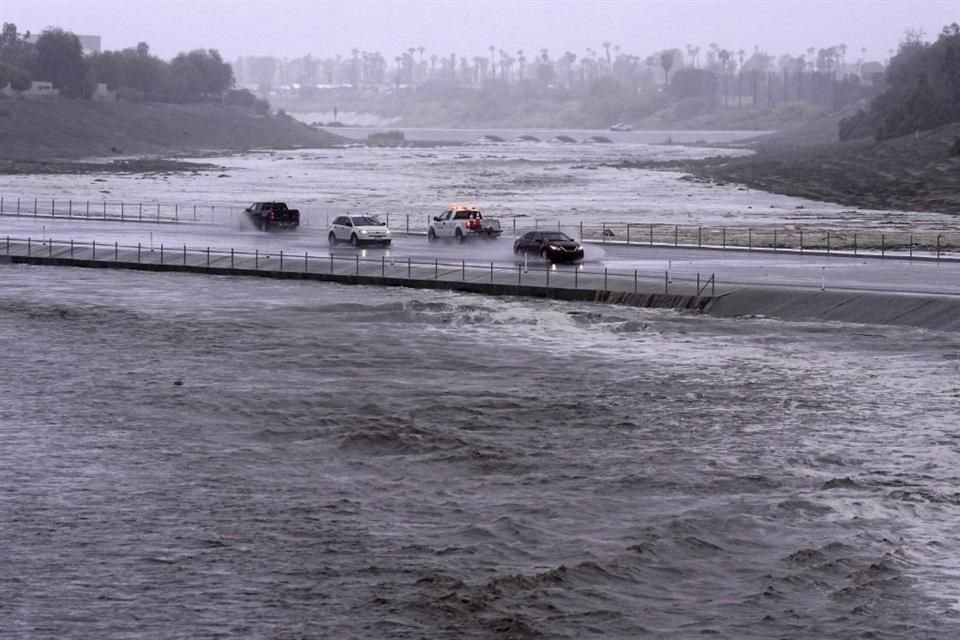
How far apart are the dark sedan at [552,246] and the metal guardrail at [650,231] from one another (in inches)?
362

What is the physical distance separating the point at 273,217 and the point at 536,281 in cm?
2903

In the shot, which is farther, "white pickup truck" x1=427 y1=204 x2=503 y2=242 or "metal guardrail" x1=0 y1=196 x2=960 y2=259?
"white pickup truck" x1=427 y1=204 x2=503 y2=242

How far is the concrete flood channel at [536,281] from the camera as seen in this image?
51.2 meters

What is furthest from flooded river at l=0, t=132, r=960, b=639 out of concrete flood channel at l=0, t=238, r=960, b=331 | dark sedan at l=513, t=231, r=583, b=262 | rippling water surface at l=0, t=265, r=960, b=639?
dark sedan at l=513, t=231, r=583, b=262

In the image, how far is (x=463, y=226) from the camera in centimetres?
7600

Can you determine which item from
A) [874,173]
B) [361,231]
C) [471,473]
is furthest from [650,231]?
[874,173]

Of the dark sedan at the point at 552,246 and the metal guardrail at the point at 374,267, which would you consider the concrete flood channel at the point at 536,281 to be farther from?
the dark sedan at the point at 552,246

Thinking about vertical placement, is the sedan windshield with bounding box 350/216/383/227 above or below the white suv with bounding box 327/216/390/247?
above

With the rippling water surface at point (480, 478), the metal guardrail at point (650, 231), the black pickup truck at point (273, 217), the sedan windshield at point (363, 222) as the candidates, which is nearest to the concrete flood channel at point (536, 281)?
the rippling water surface at point (480, 478)

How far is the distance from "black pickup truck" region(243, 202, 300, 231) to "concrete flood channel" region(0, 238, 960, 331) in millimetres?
11654

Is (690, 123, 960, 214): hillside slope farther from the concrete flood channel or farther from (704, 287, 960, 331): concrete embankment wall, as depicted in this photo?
(704, 287, 960, 331): concrete embankment wall

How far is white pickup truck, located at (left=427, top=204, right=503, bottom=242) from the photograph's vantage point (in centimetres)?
7612

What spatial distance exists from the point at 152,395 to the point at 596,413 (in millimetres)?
11183

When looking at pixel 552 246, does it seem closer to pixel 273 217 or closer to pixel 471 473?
pixel 273 217
